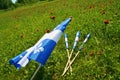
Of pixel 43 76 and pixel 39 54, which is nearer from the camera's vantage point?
pixel 39 54

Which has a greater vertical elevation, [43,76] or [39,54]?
[39,54]

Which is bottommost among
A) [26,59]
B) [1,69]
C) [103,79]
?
[1,69]

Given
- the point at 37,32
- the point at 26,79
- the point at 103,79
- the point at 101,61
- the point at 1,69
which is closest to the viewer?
the point at 103,79

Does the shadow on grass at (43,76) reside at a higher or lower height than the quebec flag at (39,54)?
lower

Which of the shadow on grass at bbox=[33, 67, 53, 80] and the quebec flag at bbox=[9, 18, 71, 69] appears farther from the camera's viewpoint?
the shadow on grass at bbox=[33, 67, 53, 80]

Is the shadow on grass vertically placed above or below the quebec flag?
below

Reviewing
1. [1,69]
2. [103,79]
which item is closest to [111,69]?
[103,79]

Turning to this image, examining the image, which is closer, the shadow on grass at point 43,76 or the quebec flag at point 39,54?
the quebec flag at point 39,54

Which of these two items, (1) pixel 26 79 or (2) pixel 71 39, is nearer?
(1) pixel 26 79

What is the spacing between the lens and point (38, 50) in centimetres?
527

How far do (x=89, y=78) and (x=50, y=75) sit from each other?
1208 millimetres

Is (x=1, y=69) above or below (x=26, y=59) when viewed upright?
below

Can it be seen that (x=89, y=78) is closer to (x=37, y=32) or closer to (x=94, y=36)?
(x=94, y=36)

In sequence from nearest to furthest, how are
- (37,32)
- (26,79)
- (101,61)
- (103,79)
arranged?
1. (103,79)
2. (101,61)
3. (26,79)
4. (37,32)
